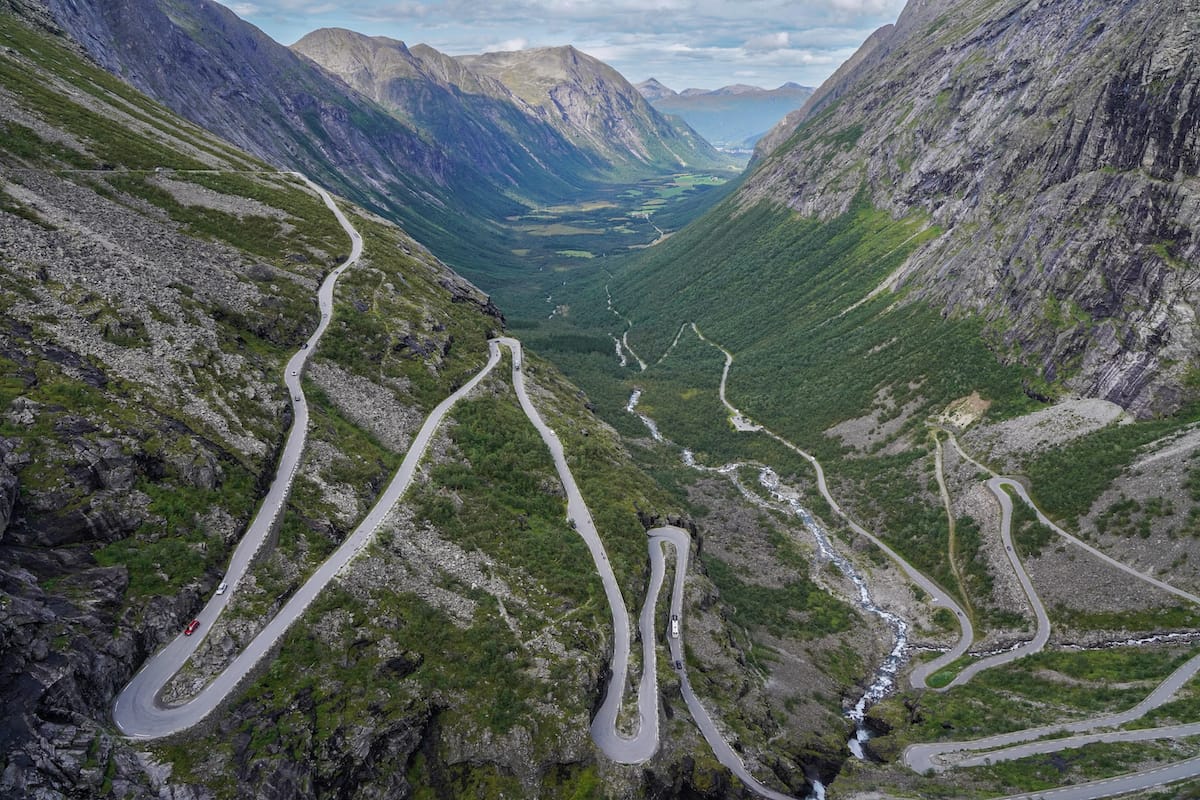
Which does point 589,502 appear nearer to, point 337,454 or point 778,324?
point 337,454

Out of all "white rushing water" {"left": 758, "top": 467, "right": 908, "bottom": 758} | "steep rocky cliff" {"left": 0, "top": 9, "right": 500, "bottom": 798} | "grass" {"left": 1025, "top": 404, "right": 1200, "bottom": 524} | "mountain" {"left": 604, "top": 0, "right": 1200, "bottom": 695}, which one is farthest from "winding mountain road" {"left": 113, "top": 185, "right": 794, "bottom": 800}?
"grass" {"left": 1025, "top": 404, "right": 1200, "bottom": 524}

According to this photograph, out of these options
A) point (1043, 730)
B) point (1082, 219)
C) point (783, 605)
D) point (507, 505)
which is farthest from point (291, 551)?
point (1082, 219)

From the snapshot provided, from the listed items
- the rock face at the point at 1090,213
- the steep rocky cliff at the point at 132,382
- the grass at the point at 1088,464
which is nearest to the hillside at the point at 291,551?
the steep rocky cliff at the point at 132,382

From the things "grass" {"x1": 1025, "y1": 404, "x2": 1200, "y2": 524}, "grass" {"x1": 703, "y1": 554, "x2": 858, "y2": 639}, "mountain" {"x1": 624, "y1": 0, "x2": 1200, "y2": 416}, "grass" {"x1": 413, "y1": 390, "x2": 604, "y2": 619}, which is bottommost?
"grass" {"x1": 703, "y1": 554, "x2": 858, "y2": 639}

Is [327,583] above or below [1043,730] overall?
above

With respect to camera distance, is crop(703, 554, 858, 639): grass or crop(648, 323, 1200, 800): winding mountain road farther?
crop(703, 554, 858, 639): grass

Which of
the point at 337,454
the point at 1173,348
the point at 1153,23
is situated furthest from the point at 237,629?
the point at 1153,23

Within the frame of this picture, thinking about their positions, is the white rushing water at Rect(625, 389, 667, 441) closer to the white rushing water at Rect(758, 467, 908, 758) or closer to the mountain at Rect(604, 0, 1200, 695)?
the mountain at Rect(604, 0, 1200, 695)

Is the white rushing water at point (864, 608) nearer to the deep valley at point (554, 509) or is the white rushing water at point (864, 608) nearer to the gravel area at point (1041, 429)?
the deep valley at point (554, 509)

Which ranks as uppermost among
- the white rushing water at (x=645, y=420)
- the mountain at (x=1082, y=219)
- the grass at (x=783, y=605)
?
the mountain at (x=1082, y=219)

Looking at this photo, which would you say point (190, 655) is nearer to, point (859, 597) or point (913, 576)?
point (859, 597)

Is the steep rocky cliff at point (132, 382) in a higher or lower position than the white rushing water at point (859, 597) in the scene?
higher

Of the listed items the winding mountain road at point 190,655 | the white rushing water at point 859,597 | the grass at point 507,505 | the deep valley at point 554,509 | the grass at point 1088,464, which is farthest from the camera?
the grass at point 1088,464
